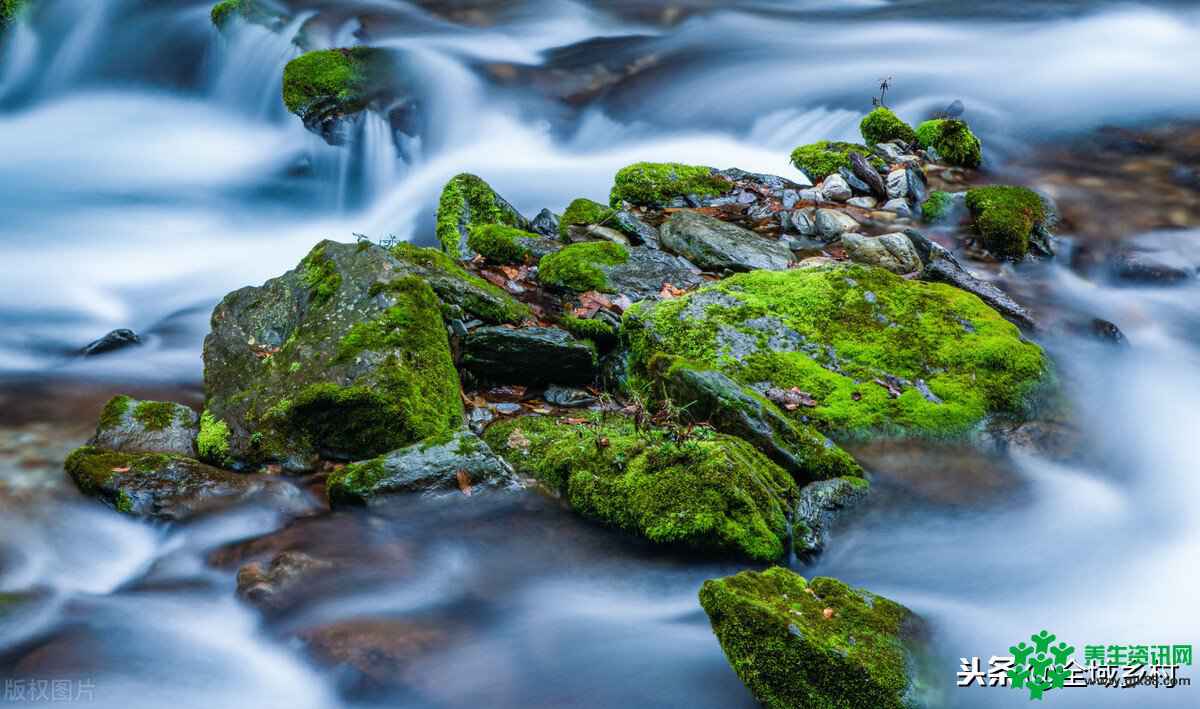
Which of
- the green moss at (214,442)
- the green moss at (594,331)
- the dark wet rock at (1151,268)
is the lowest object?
the green moss at (214,442)

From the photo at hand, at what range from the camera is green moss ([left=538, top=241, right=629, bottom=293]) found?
7.78 m

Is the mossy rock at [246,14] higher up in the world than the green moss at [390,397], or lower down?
higher up

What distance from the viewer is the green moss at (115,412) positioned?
5.88 metres

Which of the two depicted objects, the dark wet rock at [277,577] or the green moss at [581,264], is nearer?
the dark wet rock at [277,577]

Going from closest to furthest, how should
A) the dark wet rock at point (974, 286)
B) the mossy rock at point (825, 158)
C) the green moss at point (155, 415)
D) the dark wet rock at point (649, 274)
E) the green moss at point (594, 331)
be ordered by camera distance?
the green moss at point (155, 415) < the green moss at point (594, 331) < the dark wet rock at point (974, 286) < the dark wet rock at point (649, 274) < the mossy rock at point (825, 158)

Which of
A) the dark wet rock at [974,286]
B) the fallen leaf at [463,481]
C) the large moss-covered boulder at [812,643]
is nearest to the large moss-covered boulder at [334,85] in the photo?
the dark wet rock at [974,286]

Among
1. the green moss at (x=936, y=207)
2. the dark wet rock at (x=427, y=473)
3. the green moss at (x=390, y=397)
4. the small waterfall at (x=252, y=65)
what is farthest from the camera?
the small waterfall at (x=252, y=65)

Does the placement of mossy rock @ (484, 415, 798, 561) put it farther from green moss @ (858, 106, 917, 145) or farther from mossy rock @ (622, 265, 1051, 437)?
green moss @ (858, 106, 917, 145)

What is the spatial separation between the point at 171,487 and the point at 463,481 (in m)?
1.64

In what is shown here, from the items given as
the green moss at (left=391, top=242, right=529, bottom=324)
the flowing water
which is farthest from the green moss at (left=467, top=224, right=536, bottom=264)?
the flowing water

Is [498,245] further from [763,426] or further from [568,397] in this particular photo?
[763,426]

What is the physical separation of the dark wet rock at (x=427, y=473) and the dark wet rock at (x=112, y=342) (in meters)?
4.08

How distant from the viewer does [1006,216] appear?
364 inches

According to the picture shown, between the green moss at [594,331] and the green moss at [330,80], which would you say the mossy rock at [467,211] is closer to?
the green moss at [594,331]
